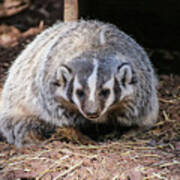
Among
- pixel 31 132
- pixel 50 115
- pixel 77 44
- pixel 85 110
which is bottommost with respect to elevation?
pixel 31 132

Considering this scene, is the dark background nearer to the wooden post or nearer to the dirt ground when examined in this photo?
the wooden post

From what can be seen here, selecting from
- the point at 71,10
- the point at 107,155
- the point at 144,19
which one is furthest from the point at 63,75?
the point at 144,19

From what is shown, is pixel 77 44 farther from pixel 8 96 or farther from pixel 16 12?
pixel 16 12

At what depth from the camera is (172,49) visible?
18.9 ft

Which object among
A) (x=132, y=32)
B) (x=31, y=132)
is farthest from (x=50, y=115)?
(x=132, y=32)

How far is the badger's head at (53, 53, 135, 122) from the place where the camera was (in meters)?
3.00

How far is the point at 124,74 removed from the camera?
3.24 meters

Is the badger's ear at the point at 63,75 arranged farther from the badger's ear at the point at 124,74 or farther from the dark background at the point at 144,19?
the dark background at the point at 144,19

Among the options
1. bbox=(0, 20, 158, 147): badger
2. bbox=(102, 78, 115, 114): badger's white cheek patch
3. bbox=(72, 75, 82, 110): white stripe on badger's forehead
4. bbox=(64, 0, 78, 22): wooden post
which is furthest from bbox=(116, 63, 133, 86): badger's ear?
bbox=(64, 0, 78, 22): wooden post

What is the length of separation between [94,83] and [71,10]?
1.86 metres

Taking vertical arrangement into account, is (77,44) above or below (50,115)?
above

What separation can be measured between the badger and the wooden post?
51cm

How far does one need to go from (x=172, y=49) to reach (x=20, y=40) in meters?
2.03

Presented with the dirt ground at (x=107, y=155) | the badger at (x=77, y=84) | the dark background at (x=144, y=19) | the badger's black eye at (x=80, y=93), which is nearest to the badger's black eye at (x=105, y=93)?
the badger at (x=77, y=84)
